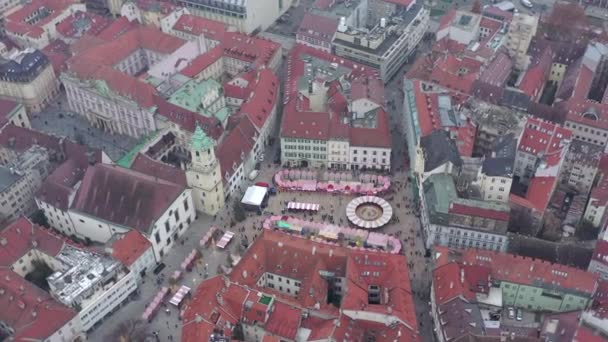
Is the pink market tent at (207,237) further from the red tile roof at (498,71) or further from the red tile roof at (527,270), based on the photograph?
the red tile roof at (498,71)

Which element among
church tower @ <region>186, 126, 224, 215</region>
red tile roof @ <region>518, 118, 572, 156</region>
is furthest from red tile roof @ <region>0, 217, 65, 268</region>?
red tile roof @ <region>518, 118, 572, 156</region>

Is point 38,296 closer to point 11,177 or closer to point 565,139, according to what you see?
point 11,177

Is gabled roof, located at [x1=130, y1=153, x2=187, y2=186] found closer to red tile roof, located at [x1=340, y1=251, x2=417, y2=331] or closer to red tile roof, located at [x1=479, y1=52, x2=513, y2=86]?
red tile roof, located at [x1=340, y1=251, x2=417, y2=331]

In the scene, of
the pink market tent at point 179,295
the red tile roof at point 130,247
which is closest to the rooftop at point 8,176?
the red tile roof at point 130,247

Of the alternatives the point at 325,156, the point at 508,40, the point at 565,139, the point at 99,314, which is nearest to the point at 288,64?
the point at 325,156

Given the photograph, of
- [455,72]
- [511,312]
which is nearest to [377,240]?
[511,312]

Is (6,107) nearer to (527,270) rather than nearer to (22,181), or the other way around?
(22,181)
